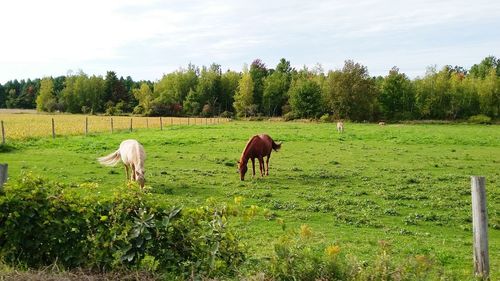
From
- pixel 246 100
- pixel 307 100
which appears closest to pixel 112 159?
pixel 307 100

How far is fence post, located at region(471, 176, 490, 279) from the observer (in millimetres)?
5599

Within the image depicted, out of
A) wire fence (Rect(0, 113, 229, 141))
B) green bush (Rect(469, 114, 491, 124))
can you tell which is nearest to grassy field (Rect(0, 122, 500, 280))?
wire fence (Rect(0, 113, 229, 141))

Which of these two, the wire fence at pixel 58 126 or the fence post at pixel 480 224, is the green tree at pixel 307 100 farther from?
the fence post at pixel 480 224

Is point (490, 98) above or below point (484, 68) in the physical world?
below

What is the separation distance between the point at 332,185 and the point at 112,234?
1056 cm

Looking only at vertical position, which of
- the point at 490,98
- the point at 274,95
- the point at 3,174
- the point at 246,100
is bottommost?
the point at 3,174

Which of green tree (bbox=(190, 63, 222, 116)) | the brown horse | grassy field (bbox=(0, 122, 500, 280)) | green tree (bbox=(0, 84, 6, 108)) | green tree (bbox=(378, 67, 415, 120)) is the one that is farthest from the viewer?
green tree (bbox=(0, 84, 6, 108))

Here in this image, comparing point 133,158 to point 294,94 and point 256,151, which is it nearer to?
point 256,151

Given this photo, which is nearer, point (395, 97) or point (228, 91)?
point (395, 97)

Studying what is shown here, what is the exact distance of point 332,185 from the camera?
579 inches

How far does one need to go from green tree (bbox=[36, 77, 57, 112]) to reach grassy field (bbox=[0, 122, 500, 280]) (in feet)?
259

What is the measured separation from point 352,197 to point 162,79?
92.1 metres

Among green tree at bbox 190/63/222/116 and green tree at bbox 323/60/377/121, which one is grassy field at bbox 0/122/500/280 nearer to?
green tree at bbox 323/60/377/121

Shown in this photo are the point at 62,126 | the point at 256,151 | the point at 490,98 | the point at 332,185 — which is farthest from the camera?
the point at 490,98
